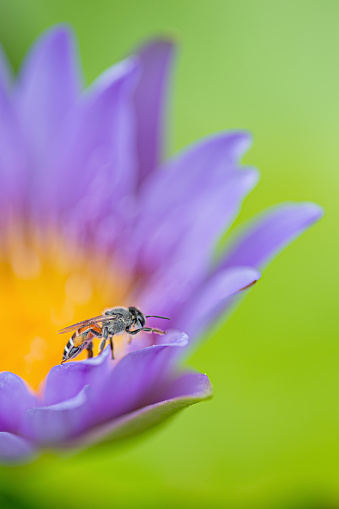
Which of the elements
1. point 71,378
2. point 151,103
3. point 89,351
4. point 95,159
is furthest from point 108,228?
point 71,378

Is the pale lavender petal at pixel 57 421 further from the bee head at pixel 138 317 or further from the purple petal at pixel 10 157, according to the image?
the purple petal at pixel 10 157

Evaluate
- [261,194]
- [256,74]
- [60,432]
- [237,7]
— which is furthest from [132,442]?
[237,7]

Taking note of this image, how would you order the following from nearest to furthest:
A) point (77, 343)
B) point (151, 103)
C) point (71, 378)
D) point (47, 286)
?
point (71, 378) < point (77, 343) < point (151, 103) < point (47, 286)

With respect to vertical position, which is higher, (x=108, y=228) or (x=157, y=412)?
(x=108, y=228)

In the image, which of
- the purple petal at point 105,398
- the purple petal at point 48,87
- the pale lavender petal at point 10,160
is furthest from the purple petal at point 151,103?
the purple petal at point 105,398

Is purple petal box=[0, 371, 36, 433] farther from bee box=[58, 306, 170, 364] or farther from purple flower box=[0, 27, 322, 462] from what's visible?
bee box=[58, 306, 170, 364]

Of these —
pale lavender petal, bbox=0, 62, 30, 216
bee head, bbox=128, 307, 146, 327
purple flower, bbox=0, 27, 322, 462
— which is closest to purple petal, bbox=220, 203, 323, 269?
purple flower, bbox=0, 27, 322, 462

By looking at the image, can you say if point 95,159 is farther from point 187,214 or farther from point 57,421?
point 57,421

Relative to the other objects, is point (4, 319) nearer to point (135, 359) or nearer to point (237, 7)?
point (135, 359)
